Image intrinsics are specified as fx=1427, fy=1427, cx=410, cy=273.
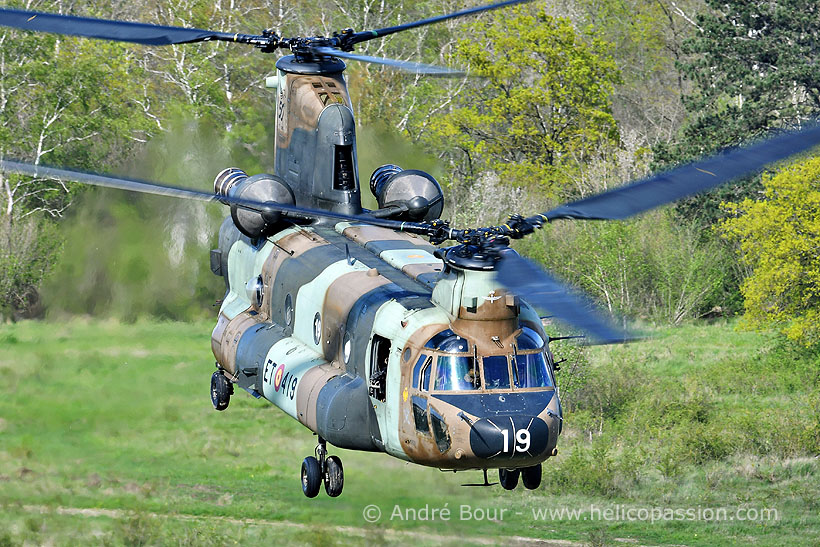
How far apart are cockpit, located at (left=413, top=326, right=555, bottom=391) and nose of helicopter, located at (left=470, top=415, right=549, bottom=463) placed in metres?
0.69

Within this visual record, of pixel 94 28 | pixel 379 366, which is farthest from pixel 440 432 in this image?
pixel 94 28

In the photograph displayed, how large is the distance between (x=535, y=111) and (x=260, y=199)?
104ft

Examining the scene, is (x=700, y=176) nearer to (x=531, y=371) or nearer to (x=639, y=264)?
(x=531, y=371)

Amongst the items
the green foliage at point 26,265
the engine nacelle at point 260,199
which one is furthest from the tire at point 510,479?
the green foliage at point 26,265

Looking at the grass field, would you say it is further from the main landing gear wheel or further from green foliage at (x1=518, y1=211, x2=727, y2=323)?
green foliage at (x1=518, y1=211, x2=727, y2=323)

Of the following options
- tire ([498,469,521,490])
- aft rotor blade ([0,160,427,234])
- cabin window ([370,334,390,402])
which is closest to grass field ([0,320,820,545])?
tire ([498,469,521,490])

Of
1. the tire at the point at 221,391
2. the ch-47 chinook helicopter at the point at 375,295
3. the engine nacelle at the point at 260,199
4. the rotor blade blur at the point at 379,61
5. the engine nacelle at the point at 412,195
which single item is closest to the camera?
the ch-47 chinook helicopter at the point at 375,295

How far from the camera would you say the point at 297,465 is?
111 ft

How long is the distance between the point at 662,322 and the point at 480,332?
92.7 feet

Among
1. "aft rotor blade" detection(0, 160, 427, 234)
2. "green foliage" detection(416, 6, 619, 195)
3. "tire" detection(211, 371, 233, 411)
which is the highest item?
"green foliage" detection(416, 6, 619, 195)

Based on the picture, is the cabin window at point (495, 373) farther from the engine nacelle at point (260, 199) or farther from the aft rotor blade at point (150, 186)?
the engine nacelle at point (260, 199)

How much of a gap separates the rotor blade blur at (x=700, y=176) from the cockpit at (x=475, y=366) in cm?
298

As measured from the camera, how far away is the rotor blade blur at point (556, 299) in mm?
17906

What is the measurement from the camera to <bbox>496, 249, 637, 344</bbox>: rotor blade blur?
17906 mm
